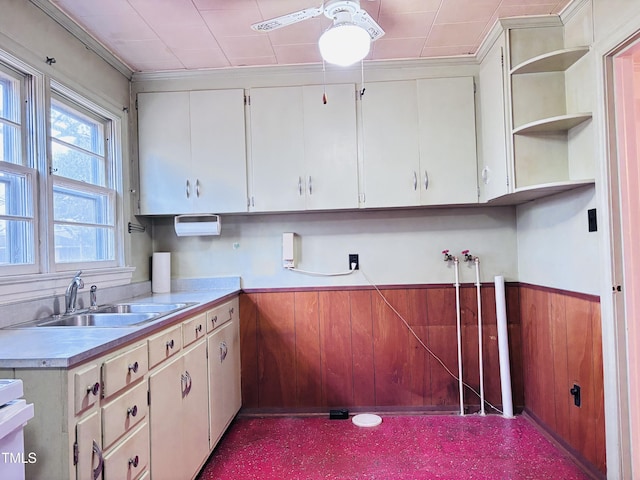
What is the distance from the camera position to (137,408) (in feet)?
4.65

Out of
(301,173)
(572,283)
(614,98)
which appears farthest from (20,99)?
(572,283)

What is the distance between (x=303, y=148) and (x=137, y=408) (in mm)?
1826

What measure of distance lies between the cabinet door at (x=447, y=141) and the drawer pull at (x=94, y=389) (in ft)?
6.79

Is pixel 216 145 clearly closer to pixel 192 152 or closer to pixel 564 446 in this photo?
pixel 192 152

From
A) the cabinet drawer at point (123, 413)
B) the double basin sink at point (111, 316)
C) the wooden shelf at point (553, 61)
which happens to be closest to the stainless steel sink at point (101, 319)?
the double basin sink at point (111, 316)

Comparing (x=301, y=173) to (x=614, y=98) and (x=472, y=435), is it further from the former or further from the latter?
(x=472, y=435)

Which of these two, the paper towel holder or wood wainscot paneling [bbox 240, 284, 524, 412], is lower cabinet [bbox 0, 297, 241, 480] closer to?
wood wainscot paneling [bbox 240, 284, 524, 412]

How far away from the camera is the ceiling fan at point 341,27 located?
5.38 ft

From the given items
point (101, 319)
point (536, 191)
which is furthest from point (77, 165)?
point (536, 191)

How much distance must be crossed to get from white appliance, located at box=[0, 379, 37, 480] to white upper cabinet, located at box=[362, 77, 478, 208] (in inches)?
81.5

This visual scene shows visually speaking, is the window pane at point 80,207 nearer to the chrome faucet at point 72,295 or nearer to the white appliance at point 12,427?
the chrome faucet at point 72,295

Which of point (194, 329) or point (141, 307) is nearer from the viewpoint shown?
point (194, 329)

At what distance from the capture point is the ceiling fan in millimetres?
1640

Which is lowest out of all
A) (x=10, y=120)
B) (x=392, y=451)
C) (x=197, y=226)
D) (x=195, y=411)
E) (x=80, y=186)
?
(x=392, y=451)
